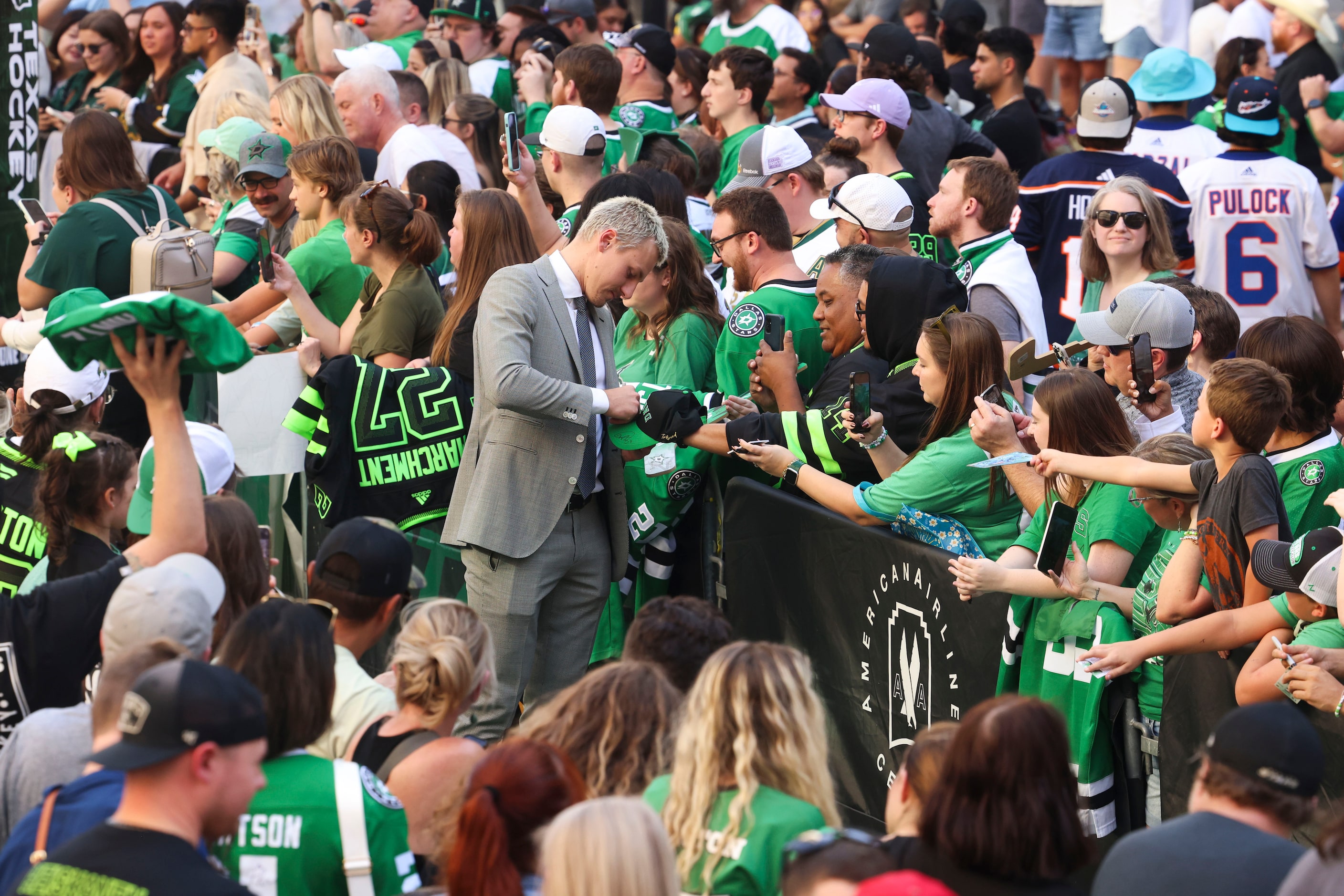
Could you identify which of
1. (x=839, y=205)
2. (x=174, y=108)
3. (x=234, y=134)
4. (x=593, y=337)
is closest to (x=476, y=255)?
(x=593, y=337)

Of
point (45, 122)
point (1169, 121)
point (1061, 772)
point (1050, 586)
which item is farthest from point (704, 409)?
point (45, 122)

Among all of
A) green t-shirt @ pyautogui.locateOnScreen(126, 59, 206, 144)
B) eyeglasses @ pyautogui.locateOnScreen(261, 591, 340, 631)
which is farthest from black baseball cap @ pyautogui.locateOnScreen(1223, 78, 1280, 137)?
green t-shirt @ pyautogui.locateOnScreen(126, 59, 206, 144)

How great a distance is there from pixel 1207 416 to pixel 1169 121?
4.86 m

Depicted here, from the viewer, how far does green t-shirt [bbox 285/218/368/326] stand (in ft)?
23.5

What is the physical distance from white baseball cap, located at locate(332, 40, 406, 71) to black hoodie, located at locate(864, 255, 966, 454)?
534 centimetres

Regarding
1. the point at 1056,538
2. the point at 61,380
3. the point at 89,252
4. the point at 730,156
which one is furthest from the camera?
the point at 730,156

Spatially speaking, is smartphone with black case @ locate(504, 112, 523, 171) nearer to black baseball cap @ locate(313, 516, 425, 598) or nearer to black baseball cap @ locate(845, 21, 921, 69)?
black baseball cap @ locate(845, 21, 921, 69)

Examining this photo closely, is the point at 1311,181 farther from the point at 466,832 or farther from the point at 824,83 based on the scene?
the point at 466,832

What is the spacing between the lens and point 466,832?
8.83 ft

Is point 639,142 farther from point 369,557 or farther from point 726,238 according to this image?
point 369,557

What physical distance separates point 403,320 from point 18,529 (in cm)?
214

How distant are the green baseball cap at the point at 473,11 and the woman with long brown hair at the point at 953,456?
8.14m

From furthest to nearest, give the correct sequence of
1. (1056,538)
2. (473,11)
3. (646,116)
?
(473,11) → (646,116) → (1056,538)

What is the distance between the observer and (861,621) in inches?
213
